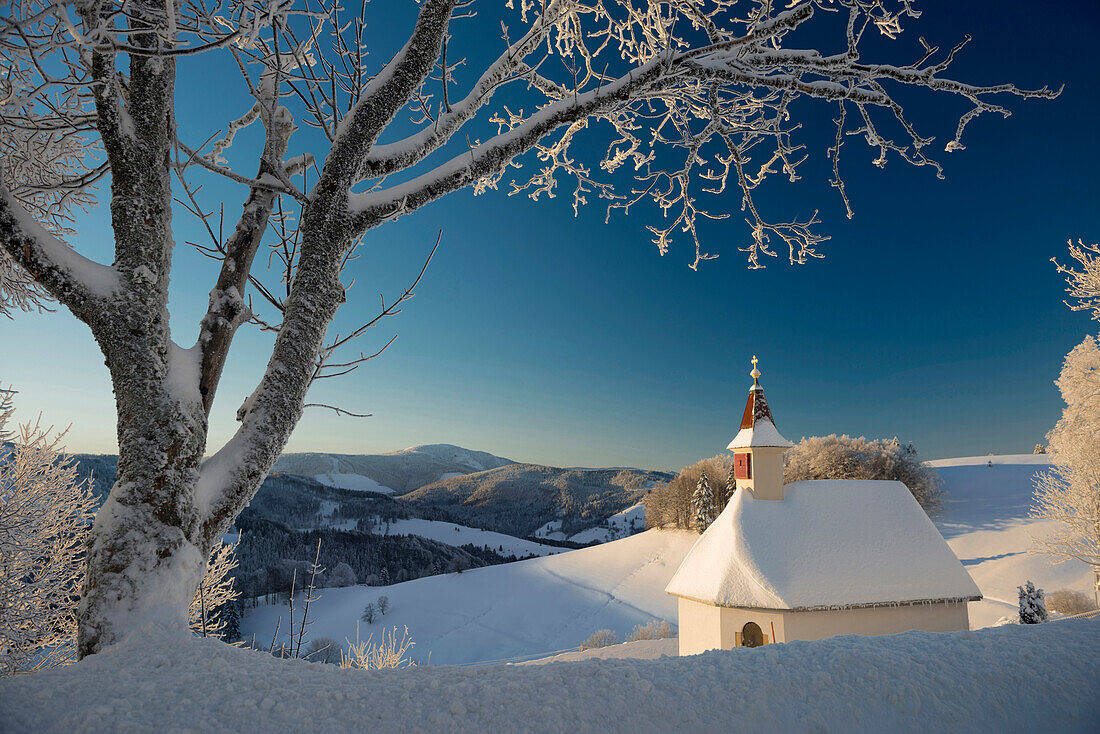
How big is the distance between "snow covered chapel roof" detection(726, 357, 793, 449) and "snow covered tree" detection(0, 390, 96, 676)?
48.5 ft

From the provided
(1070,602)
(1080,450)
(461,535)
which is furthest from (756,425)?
(461,535)

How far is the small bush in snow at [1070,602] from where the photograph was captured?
1673cm

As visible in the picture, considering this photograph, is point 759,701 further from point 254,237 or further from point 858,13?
point 858,13

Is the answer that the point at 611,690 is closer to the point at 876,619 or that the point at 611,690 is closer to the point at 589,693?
the point at 589,693

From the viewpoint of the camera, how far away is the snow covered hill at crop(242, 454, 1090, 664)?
74.2 ft

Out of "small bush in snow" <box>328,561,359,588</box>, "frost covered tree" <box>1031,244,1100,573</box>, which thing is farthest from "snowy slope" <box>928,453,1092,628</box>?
"small bush in snow" <box>328,561,359,588</box>

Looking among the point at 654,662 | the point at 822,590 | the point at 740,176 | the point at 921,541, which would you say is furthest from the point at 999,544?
the point at 654,662

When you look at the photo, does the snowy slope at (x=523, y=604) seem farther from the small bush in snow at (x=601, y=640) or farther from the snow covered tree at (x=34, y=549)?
the snow covered tree at (x=34, y=549)

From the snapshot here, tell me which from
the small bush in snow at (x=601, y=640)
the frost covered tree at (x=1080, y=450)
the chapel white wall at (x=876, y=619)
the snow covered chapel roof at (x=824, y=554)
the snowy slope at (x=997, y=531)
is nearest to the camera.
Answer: the chapel white wall at (x=876, y=619)

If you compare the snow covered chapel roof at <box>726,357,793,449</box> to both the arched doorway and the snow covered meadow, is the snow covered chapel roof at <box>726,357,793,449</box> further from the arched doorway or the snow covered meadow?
the snow covered meadow

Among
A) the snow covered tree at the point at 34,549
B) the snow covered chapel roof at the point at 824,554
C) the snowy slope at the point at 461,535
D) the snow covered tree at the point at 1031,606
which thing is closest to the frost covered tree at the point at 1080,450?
the snow covered tree at the point at 1031,606

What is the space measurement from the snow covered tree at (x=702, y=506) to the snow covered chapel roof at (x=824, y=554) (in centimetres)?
2036

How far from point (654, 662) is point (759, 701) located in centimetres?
38

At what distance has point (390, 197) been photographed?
241cm
